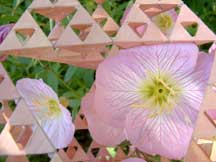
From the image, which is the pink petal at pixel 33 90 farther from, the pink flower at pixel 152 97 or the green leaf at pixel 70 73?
the green leaf at pixel 70 73

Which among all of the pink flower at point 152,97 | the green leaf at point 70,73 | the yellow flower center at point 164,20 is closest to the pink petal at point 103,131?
the pink flower at point 152,97

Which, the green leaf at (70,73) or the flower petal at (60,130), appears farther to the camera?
the green leaf at (70,73)

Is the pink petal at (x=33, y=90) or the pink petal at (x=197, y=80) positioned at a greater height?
the pink petal at (x=197, y=80)

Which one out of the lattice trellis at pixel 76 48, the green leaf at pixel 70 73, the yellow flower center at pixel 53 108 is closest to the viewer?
the lattice trellis at pixel 76 48

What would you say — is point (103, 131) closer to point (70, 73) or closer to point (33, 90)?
point (33, 90)

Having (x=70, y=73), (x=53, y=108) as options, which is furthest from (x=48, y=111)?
(x=70, y=73)
